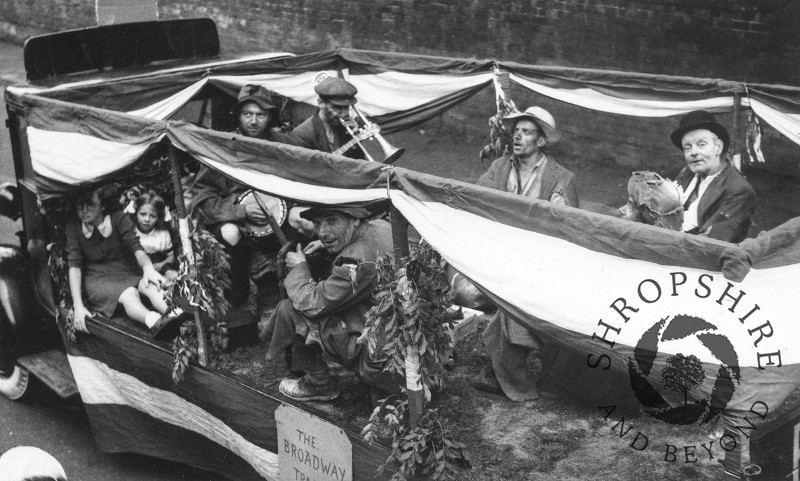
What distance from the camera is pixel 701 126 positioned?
18.3ft

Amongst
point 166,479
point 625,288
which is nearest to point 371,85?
point 166,479

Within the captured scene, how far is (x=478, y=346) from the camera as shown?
17.5 feet

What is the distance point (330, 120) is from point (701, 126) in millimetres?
2533

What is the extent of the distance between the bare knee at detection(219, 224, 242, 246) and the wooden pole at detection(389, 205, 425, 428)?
7.41 ft

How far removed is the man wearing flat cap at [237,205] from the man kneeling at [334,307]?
1.09 metres

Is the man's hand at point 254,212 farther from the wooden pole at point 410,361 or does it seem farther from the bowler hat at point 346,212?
the wooden pole at point 410,361

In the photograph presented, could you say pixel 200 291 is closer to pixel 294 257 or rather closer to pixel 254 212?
pixel 294 257

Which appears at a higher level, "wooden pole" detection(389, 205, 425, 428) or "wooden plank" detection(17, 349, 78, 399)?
"wooden pole" detection(389, 205, 425, 428)

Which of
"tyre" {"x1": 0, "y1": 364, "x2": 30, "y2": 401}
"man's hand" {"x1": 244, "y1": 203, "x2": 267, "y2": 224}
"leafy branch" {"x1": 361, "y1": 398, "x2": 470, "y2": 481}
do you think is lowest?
"tyre" {"x1": 0, "y1": 364, "x2": 30, "y2": 401}

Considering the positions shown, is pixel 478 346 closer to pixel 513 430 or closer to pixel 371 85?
pixel 513 430

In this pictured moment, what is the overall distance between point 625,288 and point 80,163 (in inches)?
132

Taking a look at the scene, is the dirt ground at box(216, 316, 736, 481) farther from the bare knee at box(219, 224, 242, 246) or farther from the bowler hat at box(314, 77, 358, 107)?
the bowler hat at box(314, 77, 358, 107)

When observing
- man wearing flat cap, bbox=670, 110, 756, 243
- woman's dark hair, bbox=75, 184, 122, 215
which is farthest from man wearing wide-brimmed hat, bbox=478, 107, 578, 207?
woman's dark hair, bbox=75, 184, 122, 215

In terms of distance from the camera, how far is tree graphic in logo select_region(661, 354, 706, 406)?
10.5 feet
